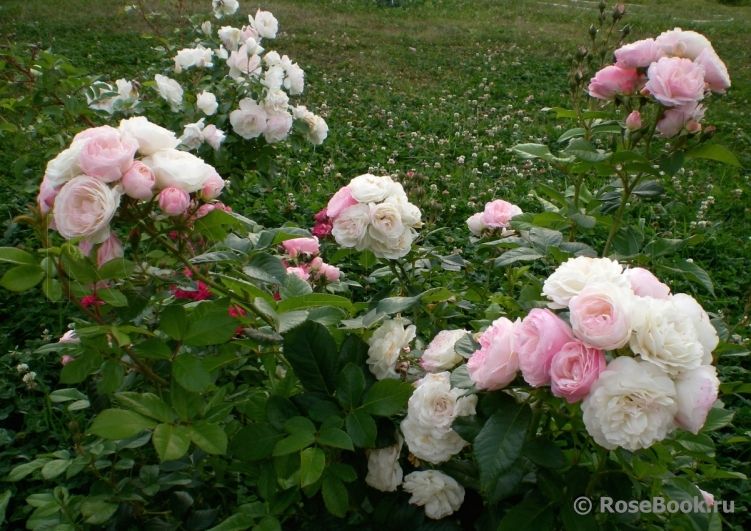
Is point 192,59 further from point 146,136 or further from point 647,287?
point 647,287

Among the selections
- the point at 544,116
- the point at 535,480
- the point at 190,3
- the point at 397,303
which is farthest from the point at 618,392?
the point at 190,3

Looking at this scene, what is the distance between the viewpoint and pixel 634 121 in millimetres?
1354

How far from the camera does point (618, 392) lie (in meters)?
0.81

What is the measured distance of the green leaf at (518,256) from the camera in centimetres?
141

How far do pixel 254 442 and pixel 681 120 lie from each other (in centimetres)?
103

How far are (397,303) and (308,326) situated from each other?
0.19m

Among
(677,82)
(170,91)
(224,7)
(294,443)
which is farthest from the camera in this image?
(224,7)

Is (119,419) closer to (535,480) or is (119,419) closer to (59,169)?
(59,169)

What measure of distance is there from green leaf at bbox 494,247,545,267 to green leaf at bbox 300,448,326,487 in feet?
2.05

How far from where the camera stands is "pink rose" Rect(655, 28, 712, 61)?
1.29 m

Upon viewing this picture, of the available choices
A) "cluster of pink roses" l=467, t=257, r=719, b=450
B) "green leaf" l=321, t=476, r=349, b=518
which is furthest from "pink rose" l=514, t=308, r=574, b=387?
"green leaf" l=321, t=476, r=349, b=518

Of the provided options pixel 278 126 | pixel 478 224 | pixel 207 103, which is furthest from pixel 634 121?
pixel 207 103

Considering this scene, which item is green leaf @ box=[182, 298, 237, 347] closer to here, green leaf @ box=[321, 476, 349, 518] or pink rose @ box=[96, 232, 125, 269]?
pink rose @ box=[96, 232, 125, 269]
